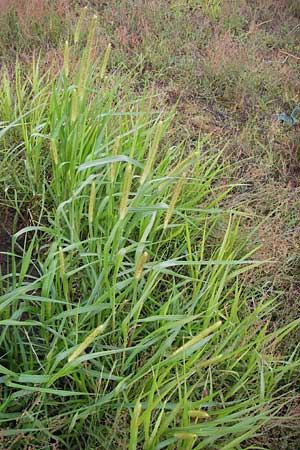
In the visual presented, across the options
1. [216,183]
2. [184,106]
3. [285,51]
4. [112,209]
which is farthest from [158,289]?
[285,51]

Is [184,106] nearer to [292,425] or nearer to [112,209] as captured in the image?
[112,209]

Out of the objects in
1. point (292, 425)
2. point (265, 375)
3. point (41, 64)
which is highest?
point (41, 64)

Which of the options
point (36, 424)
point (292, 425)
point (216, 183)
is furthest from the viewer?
point (216, 183)

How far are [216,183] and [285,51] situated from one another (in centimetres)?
175

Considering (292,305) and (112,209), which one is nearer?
(112,209)

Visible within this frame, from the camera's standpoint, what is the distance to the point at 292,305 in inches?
77.9

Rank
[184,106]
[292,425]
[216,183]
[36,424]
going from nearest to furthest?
1. [36,424]
2. [292,425]
3. [216,183]
4. [184,106]

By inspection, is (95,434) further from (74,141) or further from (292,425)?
(74,141)

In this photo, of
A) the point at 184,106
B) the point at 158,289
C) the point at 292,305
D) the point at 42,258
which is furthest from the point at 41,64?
the point at 292,305

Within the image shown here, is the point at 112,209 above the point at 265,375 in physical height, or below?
above

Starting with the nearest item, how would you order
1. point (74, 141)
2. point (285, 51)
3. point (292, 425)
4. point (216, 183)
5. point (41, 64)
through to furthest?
1. point (292, 425)
2. point (74, 141)
3. point (216, 183)
4. point (41, 64)
5. point (285, 51)

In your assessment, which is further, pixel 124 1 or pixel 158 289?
pixel 124 1

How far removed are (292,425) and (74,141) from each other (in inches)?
44.1

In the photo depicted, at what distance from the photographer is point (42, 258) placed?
5.65 ft
